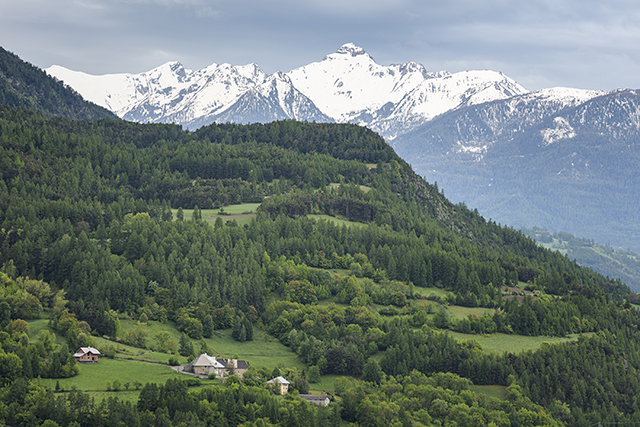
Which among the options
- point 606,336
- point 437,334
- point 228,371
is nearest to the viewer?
point 228,371

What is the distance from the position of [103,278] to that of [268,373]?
197 feet

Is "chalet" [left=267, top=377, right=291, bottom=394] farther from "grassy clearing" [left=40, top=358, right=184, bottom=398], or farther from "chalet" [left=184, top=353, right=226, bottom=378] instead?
"grassy clearing" [left=40, top=358, right=184, bottom=398]

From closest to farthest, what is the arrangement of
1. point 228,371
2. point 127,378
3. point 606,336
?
1. point 127,378
2. point 228,371
3. point 606,336

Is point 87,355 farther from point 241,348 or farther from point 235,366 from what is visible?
point 241,348

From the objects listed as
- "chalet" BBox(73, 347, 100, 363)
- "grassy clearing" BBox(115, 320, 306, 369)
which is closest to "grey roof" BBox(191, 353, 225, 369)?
"grassy clearing" BBox(115, 320, 306, 369)

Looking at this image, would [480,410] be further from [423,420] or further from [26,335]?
[26,335]

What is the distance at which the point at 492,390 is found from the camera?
546 ft

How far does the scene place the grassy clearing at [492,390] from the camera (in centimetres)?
16388

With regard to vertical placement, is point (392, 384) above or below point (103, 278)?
below

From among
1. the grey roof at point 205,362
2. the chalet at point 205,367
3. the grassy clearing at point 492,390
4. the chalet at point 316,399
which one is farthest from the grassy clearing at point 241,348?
the grassy clearing at point 492,390

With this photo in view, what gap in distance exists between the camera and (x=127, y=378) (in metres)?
139

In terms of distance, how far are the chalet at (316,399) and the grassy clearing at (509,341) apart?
2100 inches

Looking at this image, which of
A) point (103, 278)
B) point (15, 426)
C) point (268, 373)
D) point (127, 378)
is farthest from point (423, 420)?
point (103, 278)

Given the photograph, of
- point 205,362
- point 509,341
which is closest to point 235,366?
point 205,362
